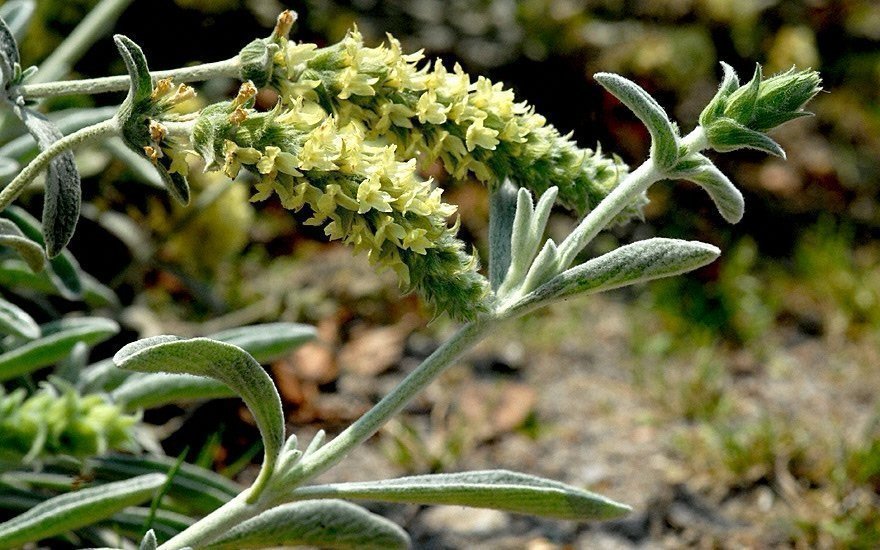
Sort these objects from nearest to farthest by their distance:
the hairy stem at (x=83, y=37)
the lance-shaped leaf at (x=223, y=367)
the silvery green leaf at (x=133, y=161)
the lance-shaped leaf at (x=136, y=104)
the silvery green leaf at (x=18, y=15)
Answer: the lance-shaped leaf at (x=223, y=367), the lance-shaped leaf at (x=136, y=104), the silvery green leaf at (x=18, y=15), the silvery green leaf at (x=133, y=161), the hairy stem at (x=83, y=37)

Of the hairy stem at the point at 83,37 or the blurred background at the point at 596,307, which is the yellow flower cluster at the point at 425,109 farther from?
the hairy stem at the point at 83,37

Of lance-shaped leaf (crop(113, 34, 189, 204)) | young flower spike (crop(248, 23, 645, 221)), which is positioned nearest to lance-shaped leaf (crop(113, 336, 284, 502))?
lance-shaped leaf (crop(113, 34, 189, 204))

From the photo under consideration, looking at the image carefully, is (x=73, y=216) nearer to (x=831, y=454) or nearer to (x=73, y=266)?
(x=73, y=266)

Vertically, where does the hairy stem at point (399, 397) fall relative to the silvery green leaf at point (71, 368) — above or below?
above

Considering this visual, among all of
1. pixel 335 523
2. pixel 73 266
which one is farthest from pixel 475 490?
pixel 73 266

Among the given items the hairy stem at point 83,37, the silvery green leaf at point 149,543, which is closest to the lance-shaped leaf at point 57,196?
the silvery green leaf at point 149,543

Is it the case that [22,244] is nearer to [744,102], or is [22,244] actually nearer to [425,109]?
[425,109]

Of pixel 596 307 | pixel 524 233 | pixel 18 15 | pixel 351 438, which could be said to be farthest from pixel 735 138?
pixel 596 307
